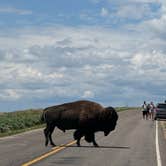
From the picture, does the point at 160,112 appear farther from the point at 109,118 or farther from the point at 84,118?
the point at 84,118

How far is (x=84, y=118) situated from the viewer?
22.1 meters

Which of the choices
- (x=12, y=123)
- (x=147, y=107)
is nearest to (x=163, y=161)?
(x=12, y=123)

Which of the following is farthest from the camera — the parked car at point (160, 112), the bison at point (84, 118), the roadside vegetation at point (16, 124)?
the parked car at point (160, 112)

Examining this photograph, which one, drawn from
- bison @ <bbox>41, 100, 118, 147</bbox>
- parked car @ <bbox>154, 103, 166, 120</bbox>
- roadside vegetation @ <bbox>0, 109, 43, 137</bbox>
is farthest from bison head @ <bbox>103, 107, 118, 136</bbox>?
parked car @ <bbox>154, 103, 166, 120</bbox>

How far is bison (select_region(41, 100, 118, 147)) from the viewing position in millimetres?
22172

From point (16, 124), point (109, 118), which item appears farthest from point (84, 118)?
point (16, 124)

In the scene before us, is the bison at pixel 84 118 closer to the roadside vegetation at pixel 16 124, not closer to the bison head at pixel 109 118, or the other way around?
the bison head at pixel 109 118

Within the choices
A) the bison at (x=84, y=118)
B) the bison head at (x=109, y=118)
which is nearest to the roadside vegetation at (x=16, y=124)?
the bison at (x=84, y=118)

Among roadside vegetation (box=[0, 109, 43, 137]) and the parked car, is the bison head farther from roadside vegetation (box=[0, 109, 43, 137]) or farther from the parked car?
the parked car

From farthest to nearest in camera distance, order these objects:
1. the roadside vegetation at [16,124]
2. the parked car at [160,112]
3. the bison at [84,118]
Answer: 1. the parked car at [160,112]
2. the roadside vegetation at [16,124]
3. the bison at [84,118]

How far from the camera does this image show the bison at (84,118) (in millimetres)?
22172

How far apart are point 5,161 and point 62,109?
6.49m

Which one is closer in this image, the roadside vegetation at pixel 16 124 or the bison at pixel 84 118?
the bison at pixel 84 118

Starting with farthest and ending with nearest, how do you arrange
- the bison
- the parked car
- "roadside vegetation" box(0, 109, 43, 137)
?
the parked car < "roadside vegetation" box(0, 109, 43, 137) < the bison
